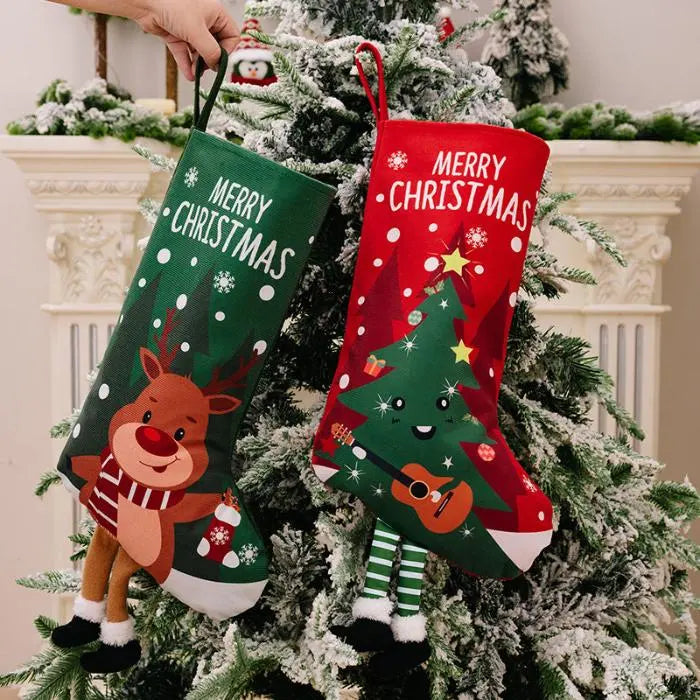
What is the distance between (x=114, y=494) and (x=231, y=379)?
150 millimetres

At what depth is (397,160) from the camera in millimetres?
771

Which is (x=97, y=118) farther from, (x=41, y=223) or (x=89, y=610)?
(x=89, y=610)

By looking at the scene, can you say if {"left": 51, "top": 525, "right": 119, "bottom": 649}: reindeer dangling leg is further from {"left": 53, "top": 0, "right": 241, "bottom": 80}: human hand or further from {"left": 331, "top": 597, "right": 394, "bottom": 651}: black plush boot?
{"left": 53, "top": 0, "right": 241, "bottom": 80}: human hand

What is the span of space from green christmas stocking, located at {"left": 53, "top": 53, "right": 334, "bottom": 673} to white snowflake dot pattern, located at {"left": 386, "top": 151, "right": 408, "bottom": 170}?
0.22ft

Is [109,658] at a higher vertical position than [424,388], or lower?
lower

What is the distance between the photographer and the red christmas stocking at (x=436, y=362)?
0.73 metres

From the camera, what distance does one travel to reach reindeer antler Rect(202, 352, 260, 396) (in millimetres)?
747

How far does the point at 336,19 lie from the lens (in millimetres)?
945

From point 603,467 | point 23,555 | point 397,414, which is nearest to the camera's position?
point 397,414

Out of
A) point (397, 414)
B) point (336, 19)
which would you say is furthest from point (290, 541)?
point (336, 19)

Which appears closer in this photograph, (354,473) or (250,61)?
(354,473)

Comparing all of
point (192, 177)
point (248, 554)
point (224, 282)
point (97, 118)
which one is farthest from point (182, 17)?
point (97, 118)

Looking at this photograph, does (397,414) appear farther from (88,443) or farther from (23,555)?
(23,555)

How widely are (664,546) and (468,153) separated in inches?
18.8
